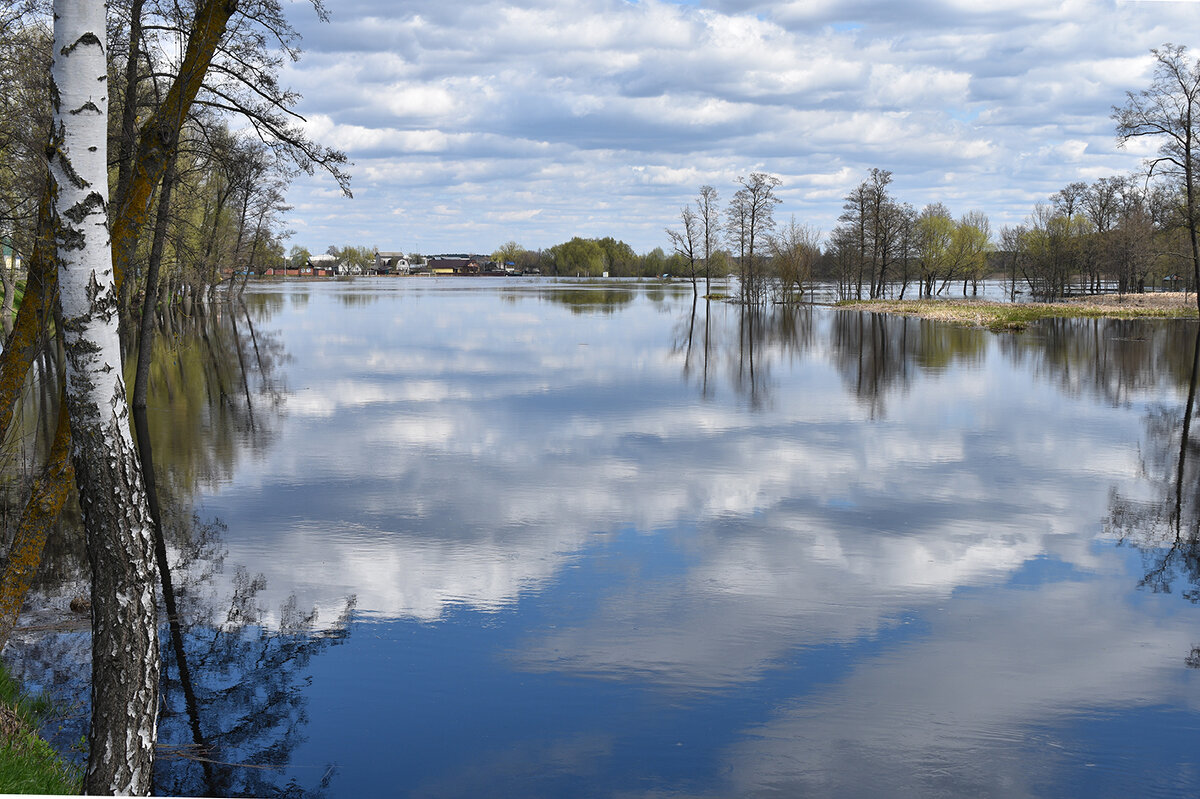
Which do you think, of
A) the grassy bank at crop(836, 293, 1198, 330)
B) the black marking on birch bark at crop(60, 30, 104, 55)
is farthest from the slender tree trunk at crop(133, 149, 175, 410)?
the grassy bank at crop(836, 293, 1198, 330)

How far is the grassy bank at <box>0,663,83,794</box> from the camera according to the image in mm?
5254

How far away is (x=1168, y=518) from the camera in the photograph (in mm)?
12234

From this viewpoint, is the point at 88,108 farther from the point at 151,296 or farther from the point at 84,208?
the point at 151,296

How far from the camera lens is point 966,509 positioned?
12539 mm

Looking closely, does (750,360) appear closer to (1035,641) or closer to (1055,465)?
(1055,465)

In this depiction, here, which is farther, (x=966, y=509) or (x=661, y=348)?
(x=661, y=348)

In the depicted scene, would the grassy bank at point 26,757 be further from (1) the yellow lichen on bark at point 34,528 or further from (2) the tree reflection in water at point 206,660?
(1) the yellow lichen on bark at point 34,528

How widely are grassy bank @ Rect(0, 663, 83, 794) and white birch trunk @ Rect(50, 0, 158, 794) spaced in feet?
1.70

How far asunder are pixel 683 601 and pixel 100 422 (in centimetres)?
577

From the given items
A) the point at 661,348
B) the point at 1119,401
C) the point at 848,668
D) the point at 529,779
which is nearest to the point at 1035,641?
the point at 848,668

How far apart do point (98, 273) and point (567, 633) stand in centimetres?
506

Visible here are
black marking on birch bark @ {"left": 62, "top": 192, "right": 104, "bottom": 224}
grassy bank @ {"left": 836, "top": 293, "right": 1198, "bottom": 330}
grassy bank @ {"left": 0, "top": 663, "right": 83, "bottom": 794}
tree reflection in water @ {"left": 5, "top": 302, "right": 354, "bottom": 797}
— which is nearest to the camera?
black marking on birch bark @ {"left": 62, "top": 192, "right": 104, "bottom": 224}

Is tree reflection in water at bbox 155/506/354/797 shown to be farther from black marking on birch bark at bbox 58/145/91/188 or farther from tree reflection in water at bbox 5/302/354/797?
black marking on birch bark at bbox 58/145/91/188

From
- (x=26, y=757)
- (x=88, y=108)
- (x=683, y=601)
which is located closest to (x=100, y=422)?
(x=88, y=108)
